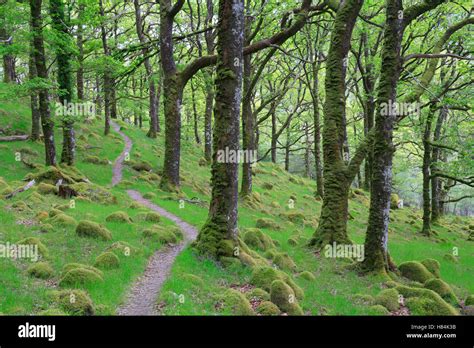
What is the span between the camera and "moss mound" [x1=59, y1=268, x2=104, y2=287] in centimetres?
761

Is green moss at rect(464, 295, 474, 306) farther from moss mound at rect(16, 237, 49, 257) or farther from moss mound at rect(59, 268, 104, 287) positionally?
moss mound at rect(16, 237, 49, 257)

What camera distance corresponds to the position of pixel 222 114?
10391 millimetres

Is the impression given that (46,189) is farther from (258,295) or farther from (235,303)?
(235,303)

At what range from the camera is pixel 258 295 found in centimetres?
845

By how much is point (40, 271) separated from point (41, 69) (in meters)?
13.3

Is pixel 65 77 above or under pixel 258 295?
above

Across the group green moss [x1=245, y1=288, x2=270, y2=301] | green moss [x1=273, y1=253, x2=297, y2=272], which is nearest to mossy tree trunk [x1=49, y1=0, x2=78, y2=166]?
green moss [x1=273, y1=253, x2=297, y2=272]

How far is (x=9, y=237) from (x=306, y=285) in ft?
27.6

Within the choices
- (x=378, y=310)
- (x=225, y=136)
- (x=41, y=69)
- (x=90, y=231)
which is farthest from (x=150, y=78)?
(x=378, y=310)

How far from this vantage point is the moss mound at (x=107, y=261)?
8.84 meters
